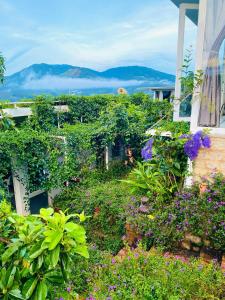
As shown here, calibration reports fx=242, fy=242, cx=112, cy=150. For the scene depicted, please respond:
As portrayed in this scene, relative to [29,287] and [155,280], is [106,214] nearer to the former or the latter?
[155,280]

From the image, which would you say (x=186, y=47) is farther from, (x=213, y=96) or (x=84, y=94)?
(x=84, y=94)

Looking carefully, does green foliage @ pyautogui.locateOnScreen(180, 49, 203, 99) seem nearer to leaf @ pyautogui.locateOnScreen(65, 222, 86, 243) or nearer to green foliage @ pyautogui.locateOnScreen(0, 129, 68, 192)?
leaf @ pyautogui.locateOnScreen(65, 222, 86, 243)

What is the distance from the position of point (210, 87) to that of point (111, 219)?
3.37 m

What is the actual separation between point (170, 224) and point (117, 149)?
6.02 meters

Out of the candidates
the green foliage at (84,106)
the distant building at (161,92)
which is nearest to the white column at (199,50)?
the green foliage at (84,106)

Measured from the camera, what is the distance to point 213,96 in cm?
427

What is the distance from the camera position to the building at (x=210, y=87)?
3.90 metres

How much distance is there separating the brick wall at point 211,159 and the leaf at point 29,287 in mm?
3711

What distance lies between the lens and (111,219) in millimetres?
5398

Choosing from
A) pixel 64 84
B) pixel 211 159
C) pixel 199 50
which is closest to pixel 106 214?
pixel 211 159

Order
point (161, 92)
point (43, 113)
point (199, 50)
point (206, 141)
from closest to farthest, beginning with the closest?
point (199, 50)
point (206, 141)
point (43, 113)
point (161, 92)

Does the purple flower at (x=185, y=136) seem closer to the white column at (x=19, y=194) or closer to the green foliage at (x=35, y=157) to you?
the green foliage at (x=35, y=157)

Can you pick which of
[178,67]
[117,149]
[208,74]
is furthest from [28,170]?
[208,74]

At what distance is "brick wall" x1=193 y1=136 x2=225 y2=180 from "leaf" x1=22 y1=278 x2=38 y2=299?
3711 millimetres
